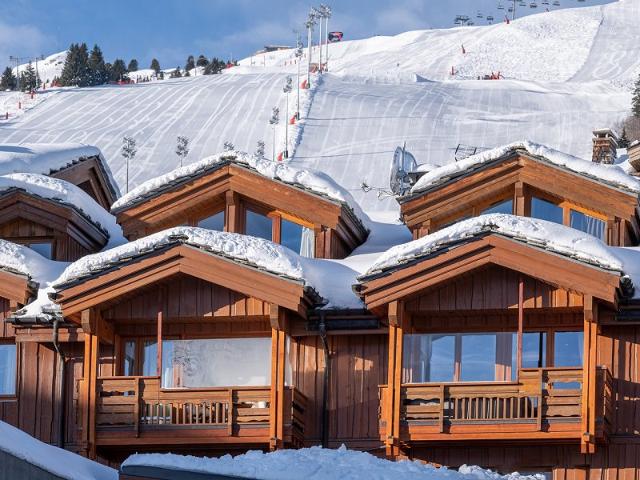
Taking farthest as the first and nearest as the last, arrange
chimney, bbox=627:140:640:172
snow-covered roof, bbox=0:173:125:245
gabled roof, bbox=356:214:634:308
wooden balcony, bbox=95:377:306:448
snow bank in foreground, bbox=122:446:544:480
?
chimney, bbox=627:140:640:172 < snow-covered roof, bbox=0:173:125:245 < wooden balcony, bbox=95:377:306:448 < gabled roof, bbox=356:214:634:308 < snow bank in foreground, bbox=122:446:544:480

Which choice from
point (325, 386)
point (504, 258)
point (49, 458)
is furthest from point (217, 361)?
point (49, 458)

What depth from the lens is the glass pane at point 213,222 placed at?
32.4 m

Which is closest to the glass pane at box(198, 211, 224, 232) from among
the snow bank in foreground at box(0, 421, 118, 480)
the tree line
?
the snow bank in foreground at box(0, 421, 118, 480)

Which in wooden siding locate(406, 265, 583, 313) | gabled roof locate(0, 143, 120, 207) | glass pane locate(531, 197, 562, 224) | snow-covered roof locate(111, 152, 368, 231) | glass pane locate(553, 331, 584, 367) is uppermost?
gabled roof locate(0, 143, 120, 207)

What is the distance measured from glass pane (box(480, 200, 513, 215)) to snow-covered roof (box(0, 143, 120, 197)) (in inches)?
341

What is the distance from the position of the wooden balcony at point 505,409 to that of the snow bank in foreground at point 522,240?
154 cm

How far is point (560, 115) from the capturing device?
106m

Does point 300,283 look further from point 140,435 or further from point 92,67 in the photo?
point 92,67

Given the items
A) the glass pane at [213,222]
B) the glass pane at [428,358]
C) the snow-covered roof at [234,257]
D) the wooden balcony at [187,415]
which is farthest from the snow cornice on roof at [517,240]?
the glass pane at [213,222]

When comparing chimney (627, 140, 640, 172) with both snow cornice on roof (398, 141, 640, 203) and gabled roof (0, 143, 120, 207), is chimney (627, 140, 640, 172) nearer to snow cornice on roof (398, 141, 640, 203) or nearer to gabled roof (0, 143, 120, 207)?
snow cornice on roof (398, 141, 640, 203)

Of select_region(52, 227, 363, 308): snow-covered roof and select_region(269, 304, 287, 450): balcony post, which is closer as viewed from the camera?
select_region(269, 304, 287, 450): balcony post

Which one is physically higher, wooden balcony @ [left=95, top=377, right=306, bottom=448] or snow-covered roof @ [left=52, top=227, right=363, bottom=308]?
snow-covered roof @ [left=52, top=227, right=363, bottom=308]

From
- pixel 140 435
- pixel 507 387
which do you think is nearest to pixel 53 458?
pixel 140 435

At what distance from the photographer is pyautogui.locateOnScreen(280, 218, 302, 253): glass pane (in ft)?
105
